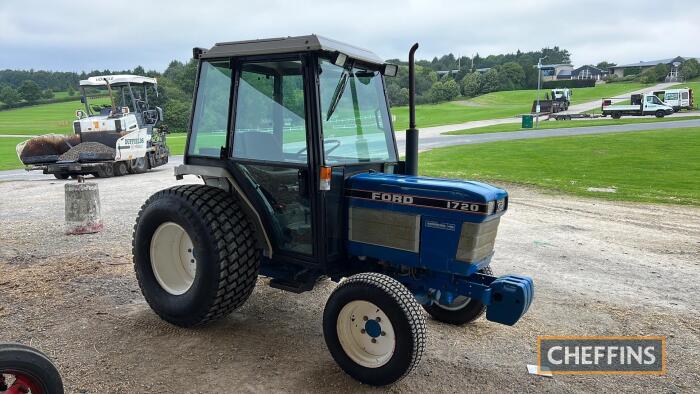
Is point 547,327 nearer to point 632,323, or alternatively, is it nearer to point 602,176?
point 632,323

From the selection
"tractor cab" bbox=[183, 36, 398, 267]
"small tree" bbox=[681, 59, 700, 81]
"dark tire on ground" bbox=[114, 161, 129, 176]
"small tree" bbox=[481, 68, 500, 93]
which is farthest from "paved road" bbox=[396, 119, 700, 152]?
"small tree" bbox=[681, 59, 700, 81]

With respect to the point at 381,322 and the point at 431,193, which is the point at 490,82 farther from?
the point at 381,322

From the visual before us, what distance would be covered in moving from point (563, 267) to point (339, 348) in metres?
3.94

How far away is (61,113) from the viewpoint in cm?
6619

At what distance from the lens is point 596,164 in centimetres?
1566

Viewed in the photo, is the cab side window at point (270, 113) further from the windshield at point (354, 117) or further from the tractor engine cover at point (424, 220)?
the tractor engine cover at point (424, 220)

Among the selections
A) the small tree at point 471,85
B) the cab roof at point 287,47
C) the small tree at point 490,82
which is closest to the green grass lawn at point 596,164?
the cab roof at point 287,47

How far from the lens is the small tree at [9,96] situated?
246 ft

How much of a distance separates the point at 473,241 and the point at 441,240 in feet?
0.77

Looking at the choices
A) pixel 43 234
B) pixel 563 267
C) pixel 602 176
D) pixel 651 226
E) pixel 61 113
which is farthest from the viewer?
pixel 61 113

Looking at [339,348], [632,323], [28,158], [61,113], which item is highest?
[61,113]

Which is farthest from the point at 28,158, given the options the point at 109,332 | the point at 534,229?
the point at 534,229

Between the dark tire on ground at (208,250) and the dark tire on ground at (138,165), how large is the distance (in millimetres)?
14039

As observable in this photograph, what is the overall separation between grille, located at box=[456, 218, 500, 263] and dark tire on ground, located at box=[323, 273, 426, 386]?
0.49 metres
